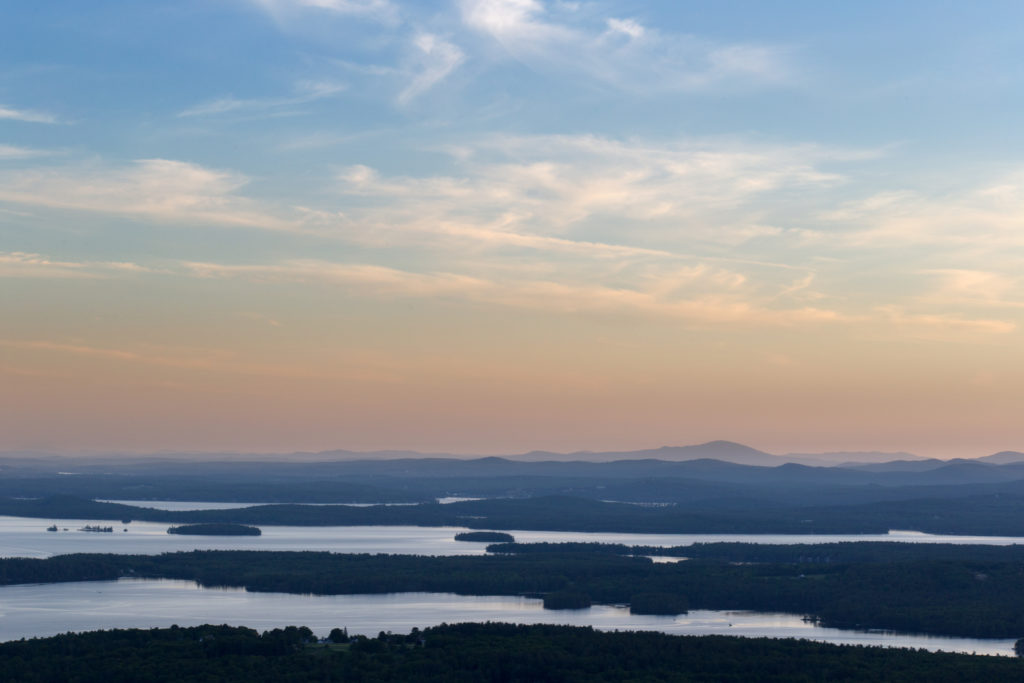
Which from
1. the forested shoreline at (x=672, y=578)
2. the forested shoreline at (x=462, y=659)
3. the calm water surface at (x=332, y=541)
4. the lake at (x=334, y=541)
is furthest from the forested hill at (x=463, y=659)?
the calm water surface at (x=332, y=541)

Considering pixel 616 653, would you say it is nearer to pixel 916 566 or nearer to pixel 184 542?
pixel 916 566

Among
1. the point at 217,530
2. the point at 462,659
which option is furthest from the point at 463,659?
the point at 217,530

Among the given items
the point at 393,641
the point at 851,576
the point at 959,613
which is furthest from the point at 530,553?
the point at 393,641

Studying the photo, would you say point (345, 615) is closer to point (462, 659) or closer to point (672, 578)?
point (462, 659)

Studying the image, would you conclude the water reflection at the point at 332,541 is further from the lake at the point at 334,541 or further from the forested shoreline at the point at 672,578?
the forested shoreline at the point at 672,578

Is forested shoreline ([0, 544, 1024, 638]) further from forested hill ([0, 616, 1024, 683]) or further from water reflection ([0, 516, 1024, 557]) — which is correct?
forested hill ([0, 616, 1024, 683])

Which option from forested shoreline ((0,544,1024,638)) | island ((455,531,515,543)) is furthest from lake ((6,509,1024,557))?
forested shoreline ((0,544,1024,638))

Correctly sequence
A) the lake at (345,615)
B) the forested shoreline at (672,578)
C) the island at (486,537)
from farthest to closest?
the island at (486,537), the forested shoreline at (672,578), the lake at (345,615)
